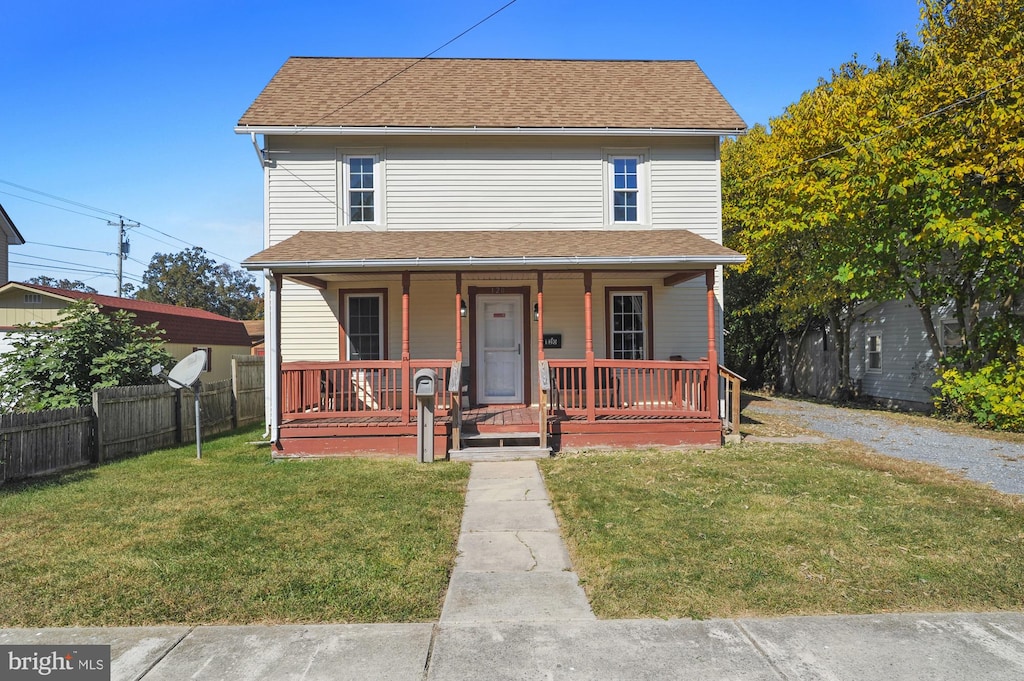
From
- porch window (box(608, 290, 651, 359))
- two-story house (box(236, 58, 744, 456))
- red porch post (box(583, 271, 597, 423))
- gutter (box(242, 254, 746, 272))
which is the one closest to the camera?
gutter (box(242, 254, 746, 272))

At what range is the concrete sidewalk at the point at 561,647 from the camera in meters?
3.15

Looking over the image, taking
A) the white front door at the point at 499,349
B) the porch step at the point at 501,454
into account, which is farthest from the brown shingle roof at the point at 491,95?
the porch step at the point at 501,454

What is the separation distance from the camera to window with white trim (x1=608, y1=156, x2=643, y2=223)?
11477mm

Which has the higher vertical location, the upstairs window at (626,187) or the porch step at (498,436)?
the upstairs window at (626,187)

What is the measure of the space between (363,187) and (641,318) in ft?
19.7

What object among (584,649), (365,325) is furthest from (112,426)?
(584,649)

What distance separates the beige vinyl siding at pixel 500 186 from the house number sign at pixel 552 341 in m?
2.17

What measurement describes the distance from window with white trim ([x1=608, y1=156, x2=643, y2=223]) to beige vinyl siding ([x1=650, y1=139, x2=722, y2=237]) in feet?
0.83

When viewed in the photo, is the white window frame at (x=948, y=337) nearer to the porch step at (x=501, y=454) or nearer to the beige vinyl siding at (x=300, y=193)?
the porch step at (x=501, y=454)

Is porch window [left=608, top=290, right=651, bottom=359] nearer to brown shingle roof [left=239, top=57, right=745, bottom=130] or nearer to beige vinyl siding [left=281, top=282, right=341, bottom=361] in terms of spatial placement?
brown shingle roof [left=239, top=57, right=745, bottom=130]

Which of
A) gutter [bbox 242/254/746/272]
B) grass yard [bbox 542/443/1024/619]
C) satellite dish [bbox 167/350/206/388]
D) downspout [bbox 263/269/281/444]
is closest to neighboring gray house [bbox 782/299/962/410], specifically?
gutter [bbox 242/254/746/272]

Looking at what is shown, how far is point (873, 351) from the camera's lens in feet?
59.8

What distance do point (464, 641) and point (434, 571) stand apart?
1.05 metres

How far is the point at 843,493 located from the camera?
6.54m
